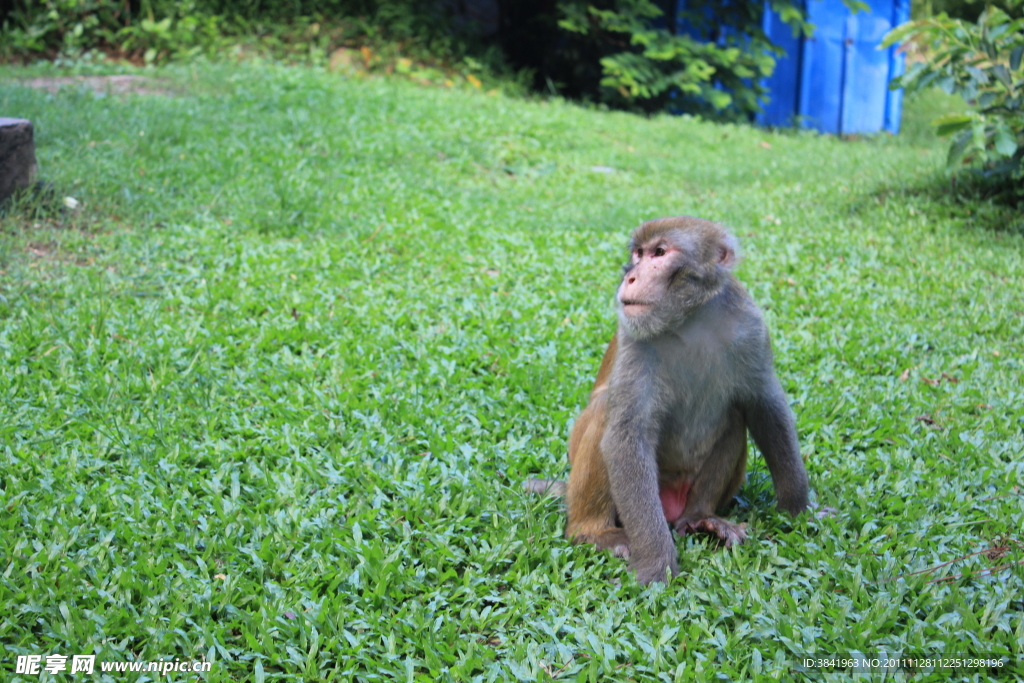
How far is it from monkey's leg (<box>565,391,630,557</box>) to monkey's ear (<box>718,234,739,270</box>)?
0.70 meters

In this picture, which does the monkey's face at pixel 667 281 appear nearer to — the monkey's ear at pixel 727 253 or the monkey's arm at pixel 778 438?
the monkey's ear at pixel 727 253

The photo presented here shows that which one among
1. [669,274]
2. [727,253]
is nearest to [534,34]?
[727,253]

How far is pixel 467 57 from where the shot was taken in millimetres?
13266

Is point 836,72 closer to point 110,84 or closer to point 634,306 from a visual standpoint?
point 110,84

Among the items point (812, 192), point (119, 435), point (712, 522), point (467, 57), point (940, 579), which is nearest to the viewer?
point (940, 579)

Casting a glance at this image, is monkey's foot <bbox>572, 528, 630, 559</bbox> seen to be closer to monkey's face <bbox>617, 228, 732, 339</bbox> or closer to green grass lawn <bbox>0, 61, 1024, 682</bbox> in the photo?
green grass lawn <bbox>0, 61, 1024, 682</bbox>

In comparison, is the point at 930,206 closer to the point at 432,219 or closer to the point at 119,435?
the point at 432,219

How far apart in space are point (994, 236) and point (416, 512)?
20.0 feet

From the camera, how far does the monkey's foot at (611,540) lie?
128 inches

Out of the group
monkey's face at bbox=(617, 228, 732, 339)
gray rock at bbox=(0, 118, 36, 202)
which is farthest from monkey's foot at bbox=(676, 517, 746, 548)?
gray rock at bbox=(0, 118, 36, 202)

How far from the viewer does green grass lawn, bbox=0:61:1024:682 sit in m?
2.84

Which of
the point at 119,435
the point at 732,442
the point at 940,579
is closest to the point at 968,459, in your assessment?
the point at 940,579

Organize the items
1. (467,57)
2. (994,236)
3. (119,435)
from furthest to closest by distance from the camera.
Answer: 1. (467,57)
2. (994,236)
3. (119,435)

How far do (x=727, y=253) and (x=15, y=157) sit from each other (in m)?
5.35
